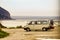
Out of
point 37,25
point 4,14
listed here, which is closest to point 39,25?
point 37,25

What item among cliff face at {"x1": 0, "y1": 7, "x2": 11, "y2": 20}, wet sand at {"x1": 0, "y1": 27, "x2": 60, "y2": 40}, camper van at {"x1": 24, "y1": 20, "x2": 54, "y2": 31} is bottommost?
wet sand at {"x1": 0, "y1": 27, "x2": 60, "y2": 40}

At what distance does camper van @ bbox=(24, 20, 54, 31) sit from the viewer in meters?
1.44

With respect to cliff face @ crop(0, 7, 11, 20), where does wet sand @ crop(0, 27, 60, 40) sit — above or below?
below

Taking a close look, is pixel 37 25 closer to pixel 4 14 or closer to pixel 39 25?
pixel 39 25

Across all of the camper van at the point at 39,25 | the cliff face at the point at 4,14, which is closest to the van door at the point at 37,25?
the camper van at the point at 39,25

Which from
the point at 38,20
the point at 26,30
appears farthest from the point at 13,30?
the point at 38,20

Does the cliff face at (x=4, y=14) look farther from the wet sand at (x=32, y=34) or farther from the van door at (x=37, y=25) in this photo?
the van door at (x=37, y=25)

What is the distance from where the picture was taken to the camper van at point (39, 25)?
144 cm

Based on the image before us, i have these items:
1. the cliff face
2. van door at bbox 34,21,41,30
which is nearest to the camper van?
van door at bbox 34,21,41,30

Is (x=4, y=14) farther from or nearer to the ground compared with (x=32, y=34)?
farther from the ground

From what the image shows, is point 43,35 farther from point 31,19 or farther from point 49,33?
point 31,19

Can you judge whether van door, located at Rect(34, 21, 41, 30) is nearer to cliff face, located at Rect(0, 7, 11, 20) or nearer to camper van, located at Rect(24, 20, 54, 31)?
camper van, located at Rect(24, 20, 54, 31)

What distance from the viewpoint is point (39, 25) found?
1.44 metres

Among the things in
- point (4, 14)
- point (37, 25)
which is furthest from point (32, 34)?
point (4, 14)
